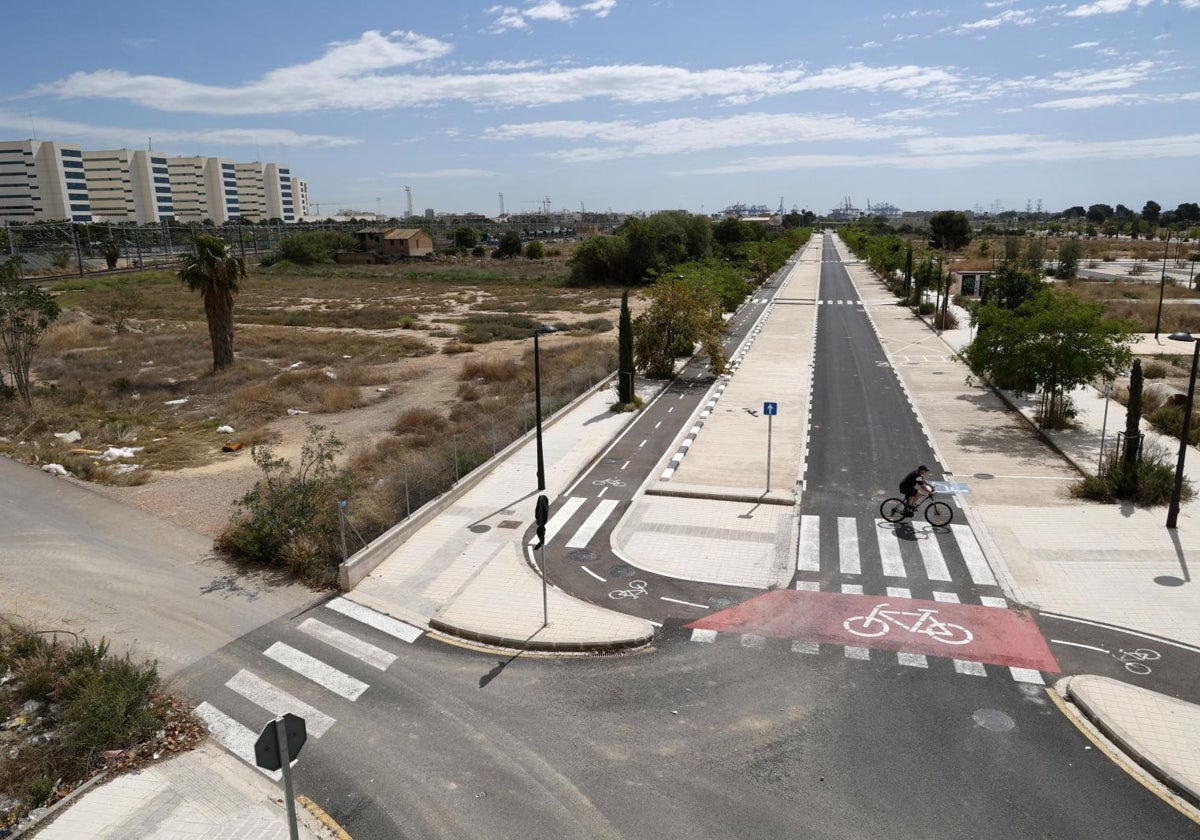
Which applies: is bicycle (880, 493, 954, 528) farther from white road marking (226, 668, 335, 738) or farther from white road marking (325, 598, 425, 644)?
white road marking (226, 668, 335, 738)

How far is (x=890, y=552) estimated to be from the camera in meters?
17.4

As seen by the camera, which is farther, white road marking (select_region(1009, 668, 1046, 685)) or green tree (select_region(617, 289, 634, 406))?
green tree (select_region(617, 289, 634, 406))

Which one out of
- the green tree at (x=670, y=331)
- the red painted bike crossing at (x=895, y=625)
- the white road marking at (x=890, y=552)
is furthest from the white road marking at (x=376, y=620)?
the green tree at (x=670, y=331)

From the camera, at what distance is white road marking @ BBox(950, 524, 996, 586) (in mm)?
16047

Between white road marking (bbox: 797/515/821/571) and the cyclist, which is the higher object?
the cyclist

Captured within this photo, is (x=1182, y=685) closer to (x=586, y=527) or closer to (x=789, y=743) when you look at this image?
(x=789, y=743)

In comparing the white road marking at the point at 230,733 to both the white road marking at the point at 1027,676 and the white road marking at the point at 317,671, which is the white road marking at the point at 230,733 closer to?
the white road marking at the point at 317,671

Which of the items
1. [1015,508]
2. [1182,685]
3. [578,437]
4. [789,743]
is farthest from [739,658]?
[578,437]

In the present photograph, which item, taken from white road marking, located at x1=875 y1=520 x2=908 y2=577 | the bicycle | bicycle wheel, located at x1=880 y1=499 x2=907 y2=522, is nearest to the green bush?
white road marking, located at x1=875 y1=520 x2=908 y2=577

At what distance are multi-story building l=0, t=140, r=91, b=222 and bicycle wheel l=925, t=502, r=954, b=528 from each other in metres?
191

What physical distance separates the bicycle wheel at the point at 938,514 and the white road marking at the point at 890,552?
3.48ft

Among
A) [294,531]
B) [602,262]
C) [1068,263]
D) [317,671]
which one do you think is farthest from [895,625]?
[602,262]

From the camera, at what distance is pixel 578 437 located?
88.9ft

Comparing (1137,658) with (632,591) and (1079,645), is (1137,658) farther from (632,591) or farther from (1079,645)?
(632,591)
